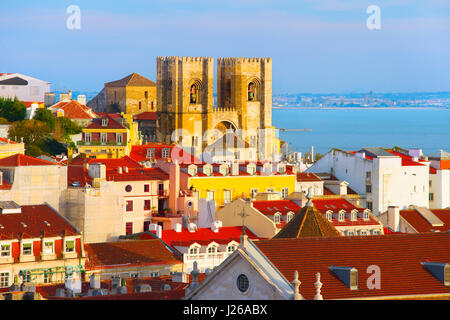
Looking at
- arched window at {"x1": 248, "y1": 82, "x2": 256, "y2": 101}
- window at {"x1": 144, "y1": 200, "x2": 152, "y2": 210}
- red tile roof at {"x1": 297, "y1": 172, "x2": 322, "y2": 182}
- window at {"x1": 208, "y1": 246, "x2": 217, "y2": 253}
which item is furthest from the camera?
arched window at {"x1": 248, "y1": 82, "x2": 256, "y2": 101}

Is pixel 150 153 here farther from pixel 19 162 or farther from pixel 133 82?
pixel 133 82

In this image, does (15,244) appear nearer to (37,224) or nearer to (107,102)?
(37,224)

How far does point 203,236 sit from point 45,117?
86.2ft

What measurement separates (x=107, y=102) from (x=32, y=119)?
103 feet

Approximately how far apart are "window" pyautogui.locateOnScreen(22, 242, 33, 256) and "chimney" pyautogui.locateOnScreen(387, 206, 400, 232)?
53.6 ft

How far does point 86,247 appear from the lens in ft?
130

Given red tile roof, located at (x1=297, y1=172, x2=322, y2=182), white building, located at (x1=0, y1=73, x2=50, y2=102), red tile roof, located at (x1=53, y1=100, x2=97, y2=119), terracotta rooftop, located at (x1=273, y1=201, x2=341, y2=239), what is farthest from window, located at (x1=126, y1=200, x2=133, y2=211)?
white building, located at (x1=0, y1=73, x2=50, y2=102)

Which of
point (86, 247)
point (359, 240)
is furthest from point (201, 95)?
point (359, 240)

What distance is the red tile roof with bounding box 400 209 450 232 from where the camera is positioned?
159 ft

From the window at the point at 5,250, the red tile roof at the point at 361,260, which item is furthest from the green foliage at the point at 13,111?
the red tile roof at the point at 361,260

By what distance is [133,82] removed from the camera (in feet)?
318

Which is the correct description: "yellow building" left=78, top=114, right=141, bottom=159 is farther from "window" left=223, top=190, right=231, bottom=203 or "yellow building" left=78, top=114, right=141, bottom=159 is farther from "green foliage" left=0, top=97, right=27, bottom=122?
"window" left=223, top=190, right=231, bottom=203

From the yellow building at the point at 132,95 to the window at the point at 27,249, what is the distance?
5800cm

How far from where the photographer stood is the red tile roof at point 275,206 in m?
46.8
